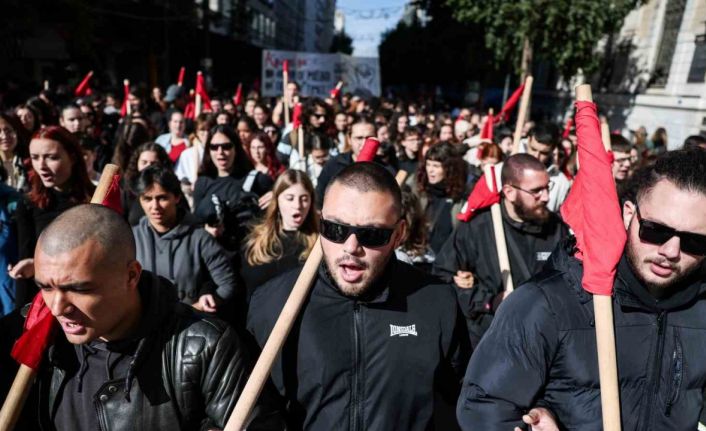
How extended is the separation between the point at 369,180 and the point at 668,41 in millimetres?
20002

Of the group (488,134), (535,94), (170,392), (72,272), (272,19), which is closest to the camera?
(72,272)

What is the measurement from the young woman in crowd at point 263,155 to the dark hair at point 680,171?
376 cm

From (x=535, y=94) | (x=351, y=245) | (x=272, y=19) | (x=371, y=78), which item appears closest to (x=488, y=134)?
(x=351, y=245)

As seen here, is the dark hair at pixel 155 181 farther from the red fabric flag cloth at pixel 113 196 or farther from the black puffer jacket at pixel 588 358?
the black puffer jacket at pixel 588 358

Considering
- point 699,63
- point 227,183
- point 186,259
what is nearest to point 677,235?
point 186,259

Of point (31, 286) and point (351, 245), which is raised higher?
point (351, 245)

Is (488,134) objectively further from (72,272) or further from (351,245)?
(72,272)

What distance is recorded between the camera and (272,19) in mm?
64438

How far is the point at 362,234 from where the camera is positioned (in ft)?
6.78

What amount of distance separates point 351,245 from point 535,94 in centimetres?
3301

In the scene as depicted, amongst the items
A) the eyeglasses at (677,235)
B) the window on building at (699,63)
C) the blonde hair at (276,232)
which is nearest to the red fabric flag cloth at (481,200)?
the blonde hair at (276,232)

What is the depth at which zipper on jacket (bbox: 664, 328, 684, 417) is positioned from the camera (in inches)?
69.3

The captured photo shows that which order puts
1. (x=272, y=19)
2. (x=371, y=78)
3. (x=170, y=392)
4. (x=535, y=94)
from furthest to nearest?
(x=272, y=19) → (x=535, y=94) → (x=371, y=78) → (x=170, y=392)

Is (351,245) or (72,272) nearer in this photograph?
(72,272)
